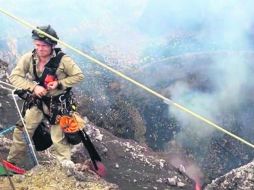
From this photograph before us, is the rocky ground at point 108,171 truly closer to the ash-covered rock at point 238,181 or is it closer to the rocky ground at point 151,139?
the rocky ground at point 151,139

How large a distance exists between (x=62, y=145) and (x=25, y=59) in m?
1.42

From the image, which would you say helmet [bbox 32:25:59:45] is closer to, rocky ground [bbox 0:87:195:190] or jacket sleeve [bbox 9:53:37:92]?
jacket sleeve [bbox 9:53:37:92]

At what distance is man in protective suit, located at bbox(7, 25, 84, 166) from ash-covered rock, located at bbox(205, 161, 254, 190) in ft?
16.2

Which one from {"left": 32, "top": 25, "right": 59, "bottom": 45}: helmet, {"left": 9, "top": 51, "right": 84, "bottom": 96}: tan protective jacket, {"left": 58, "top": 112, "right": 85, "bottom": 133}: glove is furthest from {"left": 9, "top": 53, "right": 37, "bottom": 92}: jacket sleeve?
{"left": 58, "top": 112, "right": 85, "bottom": 133}: glove

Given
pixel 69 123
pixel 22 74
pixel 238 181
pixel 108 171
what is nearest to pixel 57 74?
pixel 22 74

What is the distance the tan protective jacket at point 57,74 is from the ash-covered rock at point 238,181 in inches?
209

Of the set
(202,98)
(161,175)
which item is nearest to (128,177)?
(161,175)

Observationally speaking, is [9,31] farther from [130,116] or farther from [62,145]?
[62,145]

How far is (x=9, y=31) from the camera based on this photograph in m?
22.0

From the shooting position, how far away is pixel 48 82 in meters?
7.01

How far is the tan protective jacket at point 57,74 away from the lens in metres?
7.07

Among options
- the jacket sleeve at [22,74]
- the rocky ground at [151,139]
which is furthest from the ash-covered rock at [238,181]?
the jacket sleeve at [22,74]

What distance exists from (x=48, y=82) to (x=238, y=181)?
5836 millimetres

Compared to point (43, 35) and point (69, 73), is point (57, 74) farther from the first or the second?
point (43, 35)
